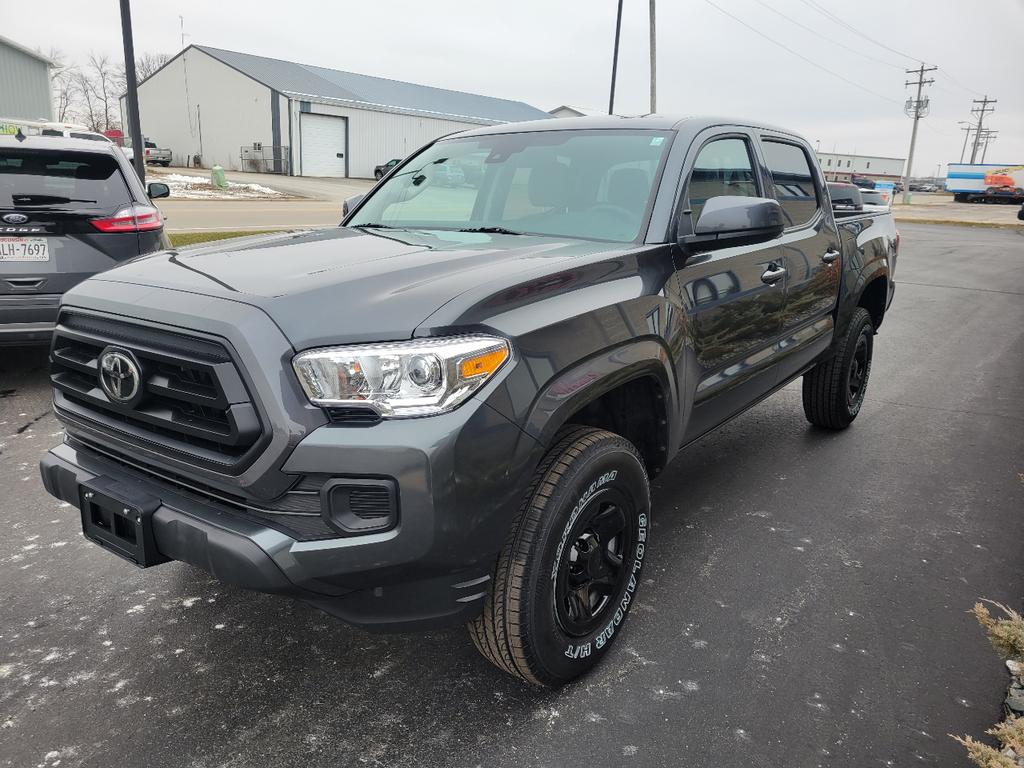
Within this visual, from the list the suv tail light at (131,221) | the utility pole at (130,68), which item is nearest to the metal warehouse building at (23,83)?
the utility pole at (130,68)

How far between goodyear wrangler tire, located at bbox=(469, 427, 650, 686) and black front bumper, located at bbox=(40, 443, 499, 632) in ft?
0.46

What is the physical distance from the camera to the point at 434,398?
192 centimetres

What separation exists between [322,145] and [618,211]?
39577mm

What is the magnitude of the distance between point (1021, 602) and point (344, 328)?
2.84 meters

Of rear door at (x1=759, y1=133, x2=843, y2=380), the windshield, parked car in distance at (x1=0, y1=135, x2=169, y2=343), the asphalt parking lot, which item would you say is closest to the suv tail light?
parked car in distance at (x1=0, y1=135, x2=169, y2=343)

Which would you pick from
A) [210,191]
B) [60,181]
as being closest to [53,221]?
[60,181]

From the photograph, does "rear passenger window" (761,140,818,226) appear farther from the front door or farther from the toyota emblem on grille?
the toyota emblem on grille

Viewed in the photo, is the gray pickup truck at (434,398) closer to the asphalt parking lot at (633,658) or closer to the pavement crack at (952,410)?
the asphalt parking lot at (633,658)

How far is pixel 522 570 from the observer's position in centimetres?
214

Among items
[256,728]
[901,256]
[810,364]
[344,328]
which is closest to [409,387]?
[344,328]

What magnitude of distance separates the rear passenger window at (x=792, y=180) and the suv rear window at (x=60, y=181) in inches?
162

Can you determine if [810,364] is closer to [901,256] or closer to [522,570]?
[522,570]

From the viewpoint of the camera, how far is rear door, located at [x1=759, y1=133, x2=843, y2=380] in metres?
3.82

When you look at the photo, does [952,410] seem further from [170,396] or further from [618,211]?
[170,396]
